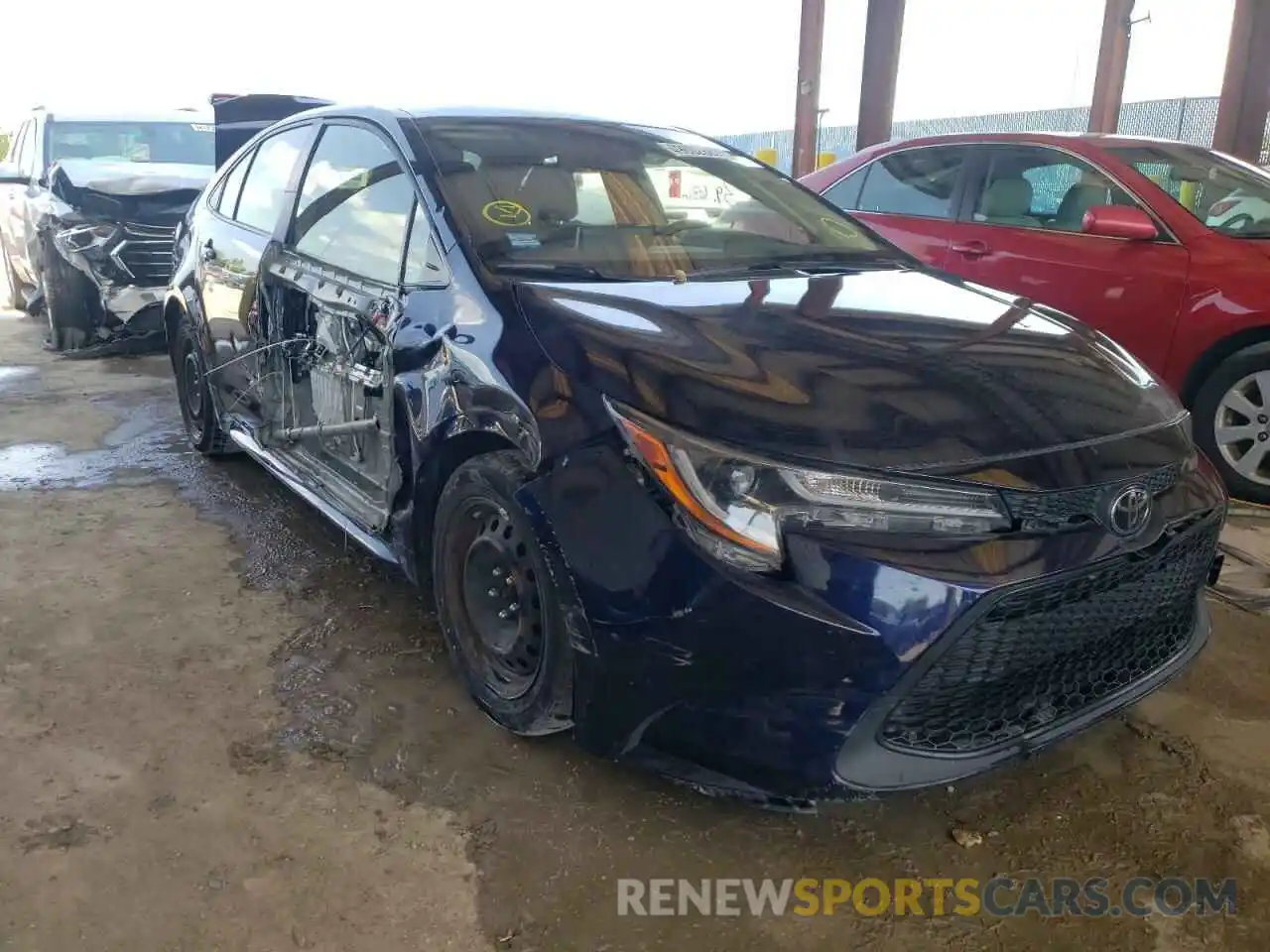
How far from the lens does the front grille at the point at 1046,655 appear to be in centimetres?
173

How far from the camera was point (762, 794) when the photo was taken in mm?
1817

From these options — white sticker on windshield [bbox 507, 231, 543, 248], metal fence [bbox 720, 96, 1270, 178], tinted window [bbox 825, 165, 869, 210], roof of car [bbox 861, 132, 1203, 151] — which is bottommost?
white sticker on windshield [bbox 507, 231, 543, 248]

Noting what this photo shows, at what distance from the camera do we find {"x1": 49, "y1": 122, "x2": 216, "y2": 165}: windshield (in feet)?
25.3

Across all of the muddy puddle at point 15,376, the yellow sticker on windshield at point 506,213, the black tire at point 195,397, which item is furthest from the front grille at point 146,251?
the yellow sticker on windshield at point 506,213

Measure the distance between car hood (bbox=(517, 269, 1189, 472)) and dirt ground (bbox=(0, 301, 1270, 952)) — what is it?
0.83m

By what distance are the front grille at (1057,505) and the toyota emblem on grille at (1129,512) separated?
0.02m

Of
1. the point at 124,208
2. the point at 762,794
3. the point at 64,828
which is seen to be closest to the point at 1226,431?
the point at 762,794

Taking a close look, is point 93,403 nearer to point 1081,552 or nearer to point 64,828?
point 64,828

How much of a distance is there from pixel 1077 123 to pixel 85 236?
1038 cm

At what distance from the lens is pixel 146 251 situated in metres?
6.52

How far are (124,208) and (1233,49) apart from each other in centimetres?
918

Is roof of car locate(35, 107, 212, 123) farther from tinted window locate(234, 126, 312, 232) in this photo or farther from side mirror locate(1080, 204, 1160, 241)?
side mirror locate(1080, 204, 1160, 241)

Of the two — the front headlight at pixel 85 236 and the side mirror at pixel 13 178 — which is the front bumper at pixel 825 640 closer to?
the front headlight at pixel 85 236

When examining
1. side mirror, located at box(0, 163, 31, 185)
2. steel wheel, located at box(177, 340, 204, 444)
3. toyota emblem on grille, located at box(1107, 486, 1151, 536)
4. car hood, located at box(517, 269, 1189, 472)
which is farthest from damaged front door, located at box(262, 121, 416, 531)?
side mirror, located at box(0, 163, 31, 185)
